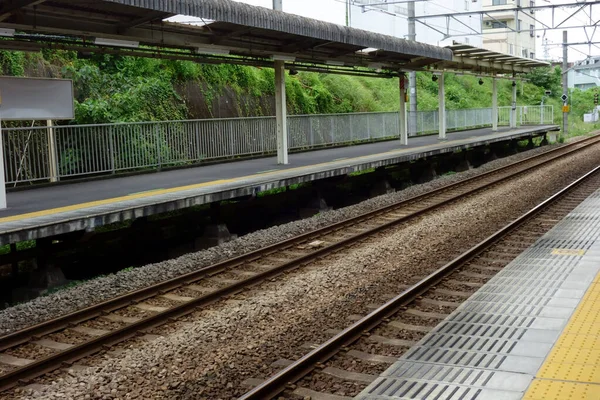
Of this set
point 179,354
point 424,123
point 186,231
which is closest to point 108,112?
point 186,231

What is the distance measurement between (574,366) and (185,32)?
10800 millimetres

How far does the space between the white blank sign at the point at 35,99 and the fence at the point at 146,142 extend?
0.68m

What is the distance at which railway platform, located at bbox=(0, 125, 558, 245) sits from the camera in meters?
9.55

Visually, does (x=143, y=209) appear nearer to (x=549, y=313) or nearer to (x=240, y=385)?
(x=240, y=385)

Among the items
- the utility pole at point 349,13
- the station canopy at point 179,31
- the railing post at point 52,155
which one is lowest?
the railing post at point 52,155

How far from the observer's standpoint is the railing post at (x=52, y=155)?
14.5 meters

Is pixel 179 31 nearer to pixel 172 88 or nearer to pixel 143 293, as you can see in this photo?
pixel 143 293

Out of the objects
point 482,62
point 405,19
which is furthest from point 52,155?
point 405,19

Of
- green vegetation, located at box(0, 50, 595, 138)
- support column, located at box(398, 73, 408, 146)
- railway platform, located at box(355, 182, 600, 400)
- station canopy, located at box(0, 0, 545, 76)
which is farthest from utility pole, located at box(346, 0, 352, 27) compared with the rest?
railway platform, located at box(355, 182, 600, 400)

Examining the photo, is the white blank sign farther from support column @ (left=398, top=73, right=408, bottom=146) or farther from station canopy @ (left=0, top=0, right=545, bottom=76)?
support column @ (left=398, top=73, right=408, bottom=146)

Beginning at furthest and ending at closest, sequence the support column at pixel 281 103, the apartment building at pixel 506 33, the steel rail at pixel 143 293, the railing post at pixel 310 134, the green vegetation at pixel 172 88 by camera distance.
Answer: the apartment building at pixel 506 33
the railing post at pixel 310 134
the green vegetation at pixel 172 88
the support column at pixel 281 103
the steel rail at pixel 143 293

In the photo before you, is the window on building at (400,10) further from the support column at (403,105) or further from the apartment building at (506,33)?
the support column at (403,105)

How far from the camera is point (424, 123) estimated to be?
35750mm

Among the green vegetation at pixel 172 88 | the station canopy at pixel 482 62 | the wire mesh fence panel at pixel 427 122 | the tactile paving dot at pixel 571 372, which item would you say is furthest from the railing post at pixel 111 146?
the wire mesh fence panel at pixel 427 122
